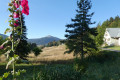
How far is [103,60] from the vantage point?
1370cm

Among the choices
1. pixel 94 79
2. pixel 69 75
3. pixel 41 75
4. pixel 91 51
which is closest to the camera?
pixel 41 75

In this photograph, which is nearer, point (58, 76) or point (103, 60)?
point (58, 76)

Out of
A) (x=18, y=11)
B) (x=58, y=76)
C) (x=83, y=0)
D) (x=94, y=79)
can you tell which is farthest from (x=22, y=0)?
(x=83, y=0)

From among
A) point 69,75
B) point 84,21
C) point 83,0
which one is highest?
point 83,0

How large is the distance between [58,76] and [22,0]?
153 inches

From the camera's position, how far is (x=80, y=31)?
13.5m

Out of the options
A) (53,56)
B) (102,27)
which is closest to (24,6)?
(53,56)

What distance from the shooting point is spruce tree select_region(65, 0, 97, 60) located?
1309 cm

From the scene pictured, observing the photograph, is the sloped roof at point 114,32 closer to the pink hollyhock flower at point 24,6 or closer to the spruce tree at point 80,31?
the spruce tree at point 80,31

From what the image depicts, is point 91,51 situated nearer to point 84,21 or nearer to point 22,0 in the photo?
point 84,21

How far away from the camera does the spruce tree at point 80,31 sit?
13086 millimetres

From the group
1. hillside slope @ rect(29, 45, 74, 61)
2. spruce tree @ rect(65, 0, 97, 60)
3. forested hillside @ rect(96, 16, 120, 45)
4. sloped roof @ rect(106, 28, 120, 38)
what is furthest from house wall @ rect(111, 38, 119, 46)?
spruce tree @ rect(65, 0, 97, 60)

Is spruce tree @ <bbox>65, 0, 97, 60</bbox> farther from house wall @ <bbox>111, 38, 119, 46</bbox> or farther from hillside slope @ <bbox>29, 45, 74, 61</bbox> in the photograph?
house wall @ <bbox>111, 38, 119, 46</bbox>

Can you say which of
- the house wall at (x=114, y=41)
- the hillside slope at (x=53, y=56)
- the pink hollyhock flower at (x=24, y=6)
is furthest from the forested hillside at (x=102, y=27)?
the pink hollyhock flower at (x=24, y=6)
